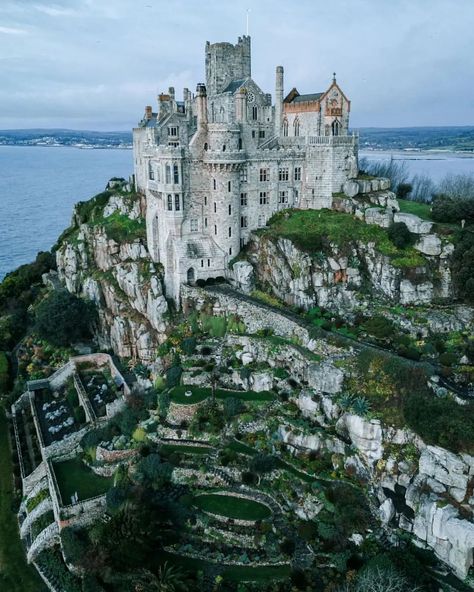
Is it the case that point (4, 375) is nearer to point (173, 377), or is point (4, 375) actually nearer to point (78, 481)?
point (78, 481)

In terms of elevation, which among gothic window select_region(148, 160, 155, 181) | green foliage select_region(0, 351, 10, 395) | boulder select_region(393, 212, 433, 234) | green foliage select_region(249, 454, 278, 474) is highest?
gothic window select_region(148, 160, 155, 181)

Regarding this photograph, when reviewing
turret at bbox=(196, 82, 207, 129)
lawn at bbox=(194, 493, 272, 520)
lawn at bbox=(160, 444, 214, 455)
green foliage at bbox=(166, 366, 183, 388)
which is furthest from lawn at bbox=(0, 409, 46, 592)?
turret at bbox=(196, 82, 207, 129)

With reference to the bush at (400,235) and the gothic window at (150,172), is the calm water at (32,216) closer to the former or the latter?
the gothic window at (150,172)

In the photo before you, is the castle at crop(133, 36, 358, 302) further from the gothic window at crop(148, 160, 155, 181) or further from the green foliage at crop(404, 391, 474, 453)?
the green foliage at crop(404, 391, 474, 453)

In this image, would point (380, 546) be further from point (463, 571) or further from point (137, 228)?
point (137, 228)

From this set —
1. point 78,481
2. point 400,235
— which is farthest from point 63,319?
point 400,235

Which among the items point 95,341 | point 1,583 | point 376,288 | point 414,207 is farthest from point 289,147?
point 1,583
